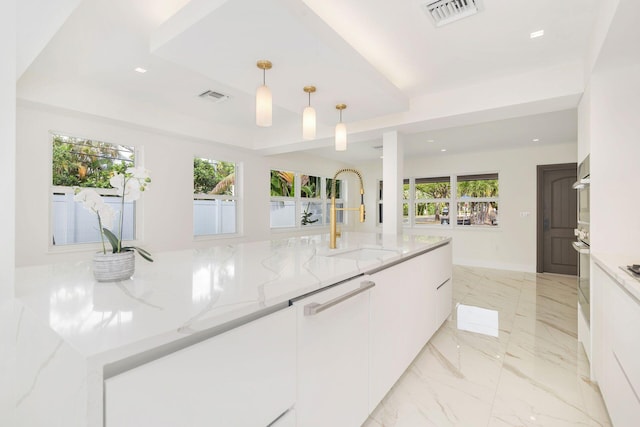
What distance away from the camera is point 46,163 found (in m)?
3.28

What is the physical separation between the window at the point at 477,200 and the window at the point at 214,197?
479 cm

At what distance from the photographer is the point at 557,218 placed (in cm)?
566

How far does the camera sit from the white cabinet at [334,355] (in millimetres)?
1124

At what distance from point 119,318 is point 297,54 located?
2.01 m

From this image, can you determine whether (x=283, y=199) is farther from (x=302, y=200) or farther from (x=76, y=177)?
(x=76, y=177)

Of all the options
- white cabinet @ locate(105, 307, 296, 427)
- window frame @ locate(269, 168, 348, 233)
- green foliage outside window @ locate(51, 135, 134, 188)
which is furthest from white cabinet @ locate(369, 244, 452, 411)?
window frame @ locate(269, 168, 348, 233)

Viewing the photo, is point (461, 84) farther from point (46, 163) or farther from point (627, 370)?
point (46, 163)

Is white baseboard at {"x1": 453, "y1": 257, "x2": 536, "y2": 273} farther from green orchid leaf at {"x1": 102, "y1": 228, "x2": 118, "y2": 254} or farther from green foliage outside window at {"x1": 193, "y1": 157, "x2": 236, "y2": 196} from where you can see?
green orchid leaf at {"x1": 102, "y1": 228, "x2": 118, "y2": 254}

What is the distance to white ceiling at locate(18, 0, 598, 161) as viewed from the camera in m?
1.95

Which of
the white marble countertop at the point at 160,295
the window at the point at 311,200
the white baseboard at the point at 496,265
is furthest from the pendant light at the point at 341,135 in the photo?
the white baseboard at the point at 496,265

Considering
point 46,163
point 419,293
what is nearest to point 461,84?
point 419,293

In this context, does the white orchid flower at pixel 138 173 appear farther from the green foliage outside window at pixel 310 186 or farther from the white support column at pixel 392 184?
the green foliage outside window at pixel 310 186

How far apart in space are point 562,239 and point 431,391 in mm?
5287

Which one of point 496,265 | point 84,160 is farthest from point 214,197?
point 496,265
